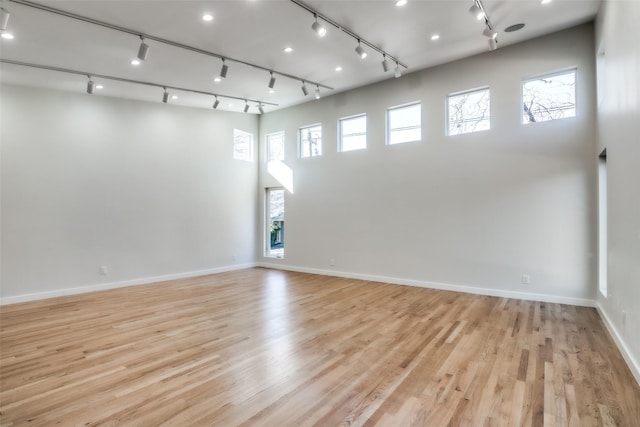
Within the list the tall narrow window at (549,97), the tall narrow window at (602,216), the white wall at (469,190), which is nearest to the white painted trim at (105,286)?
the white wall at (469,190)

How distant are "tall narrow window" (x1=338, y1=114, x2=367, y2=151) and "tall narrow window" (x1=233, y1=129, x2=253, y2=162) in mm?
2553

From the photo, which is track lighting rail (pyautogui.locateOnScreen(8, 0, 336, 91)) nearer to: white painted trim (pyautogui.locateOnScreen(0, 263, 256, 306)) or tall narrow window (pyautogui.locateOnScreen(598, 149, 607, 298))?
white painted trim (pyautogui.locateOnScreen(0, 263, 256, 306))

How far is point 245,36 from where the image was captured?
4.12 meters

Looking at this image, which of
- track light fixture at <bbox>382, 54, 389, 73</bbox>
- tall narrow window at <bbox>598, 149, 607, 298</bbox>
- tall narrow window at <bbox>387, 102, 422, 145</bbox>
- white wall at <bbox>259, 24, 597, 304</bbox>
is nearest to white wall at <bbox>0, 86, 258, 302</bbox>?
white wall at <bbox>259, 24, 597, 304</bbox>

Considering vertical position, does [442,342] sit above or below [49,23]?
below

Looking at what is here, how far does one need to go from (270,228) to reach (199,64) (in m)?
→ 4.32

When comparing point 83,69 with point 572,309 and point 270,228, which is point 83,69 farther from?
point 572,309

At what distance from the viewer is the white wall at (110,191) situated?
4922 mm

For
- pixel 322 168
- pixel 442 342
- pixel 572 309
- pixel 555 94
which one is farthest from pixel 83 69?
pixel 572 309

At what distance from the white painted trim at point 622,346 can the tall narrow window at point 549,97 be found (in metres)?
2.71

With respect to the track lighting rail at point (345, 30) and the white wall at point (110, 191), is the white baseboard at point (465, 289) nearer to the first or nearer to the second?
the white wall at point (110, 191)

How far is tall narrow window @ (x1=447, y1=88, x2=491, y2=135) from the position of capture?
5.12 m

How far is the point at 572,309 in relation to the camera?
4176 mm

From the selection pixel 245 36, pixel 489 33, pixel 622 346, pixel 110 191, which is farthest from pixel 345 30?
pixel 110 191
